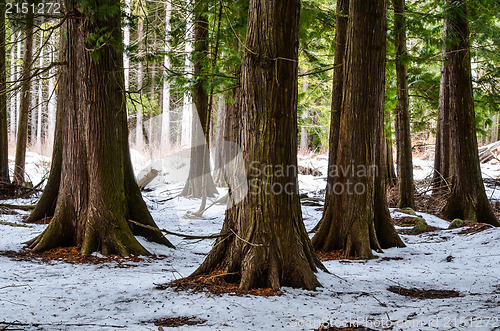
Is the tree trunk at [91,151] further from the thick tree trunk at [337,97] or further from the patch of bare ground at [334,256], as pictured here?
the thick tree trunk at [337,97]

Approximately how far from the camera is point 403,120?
10555 mm

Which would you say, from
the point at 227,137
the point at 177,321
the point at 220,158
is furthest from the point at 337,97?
the point at 220,158

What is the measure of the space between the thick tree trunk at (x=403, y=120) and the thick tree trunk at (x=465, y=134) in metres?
1.05

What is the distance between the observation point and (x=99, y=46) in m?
5.77

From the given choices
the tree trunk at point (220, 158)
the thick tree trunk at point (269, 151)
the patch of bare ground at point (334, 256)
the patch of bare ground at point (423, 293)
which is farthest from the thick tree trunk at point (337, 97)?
the tree trunk at point (220, 158)

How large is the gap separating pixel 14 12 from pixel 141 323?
4.82 m

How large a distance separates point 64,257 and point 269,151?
3424 millimetres

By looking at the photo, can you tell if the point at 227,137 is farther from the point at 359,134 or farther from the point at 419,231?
the point at 359,134

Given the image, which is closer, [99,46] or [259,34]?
[259,34]

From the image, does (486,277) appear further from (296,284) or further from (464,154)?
(464,154)

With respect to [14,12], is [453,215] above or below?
below

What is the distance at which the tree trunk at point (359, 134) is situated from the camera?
6781 mm

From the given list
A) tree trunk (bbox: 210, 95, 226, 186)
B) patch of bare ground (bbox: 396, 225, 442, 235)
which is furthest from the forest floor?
tree trunk (bbox: 210, 95, 226, 186)

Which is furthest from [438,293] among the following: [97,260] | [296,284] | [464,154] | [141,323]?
[464,154]
